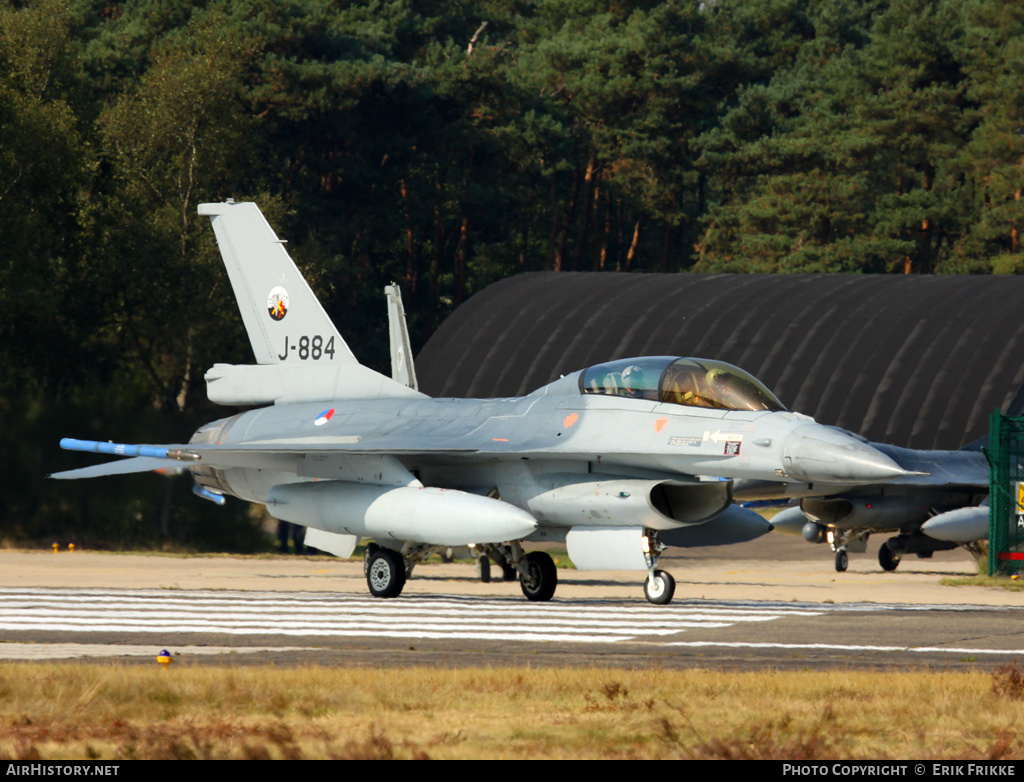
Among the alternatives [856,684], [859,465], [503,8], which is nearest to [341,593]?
[859,465]

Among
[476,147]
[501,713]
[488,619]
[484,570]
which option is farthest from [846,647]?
[476,147]

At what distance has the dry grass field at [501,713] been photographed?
7770 millimetres

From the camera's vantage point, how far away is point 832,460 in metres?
16.3

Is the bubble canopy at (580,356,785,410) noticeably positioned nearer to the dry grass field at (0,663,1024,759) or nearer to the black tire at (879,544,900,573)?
the dry grass field at (0,663,1024,759)

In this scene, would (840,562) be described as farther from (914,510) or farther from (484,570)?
(484,570)

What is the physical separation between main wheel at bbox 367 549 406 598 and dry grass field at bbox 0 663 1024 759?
26.3ft

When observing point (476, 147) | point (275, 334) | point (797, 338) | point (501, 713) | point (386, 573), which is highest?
point (476, 147)

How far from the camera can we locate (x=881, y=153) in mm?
61156

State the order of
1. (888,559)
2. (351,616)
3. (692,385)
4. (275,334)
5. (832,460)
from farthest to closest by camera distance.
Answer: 1. (888,559)
2. (275,334)
3. (692,385)
4. (832,460)
5. (351,616)

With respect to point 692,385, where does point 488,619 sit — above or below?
below

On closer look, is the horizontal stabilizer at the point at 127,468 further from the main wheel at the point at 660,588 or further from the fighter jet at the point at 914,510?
the fighter jet at the point at 914,510

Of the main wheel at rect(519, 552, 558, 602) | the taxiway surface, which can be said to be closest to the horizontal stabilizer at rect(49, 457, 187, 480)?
the taxiway surface

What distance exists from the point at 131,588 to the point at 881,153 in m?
46.7

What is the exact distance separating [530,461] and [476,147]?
4366 cm
